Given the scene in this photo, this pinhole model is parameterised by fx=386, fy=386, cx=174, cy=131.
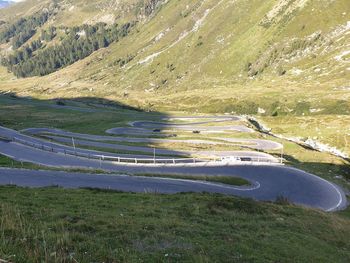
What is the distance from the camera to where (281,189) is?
59594 mm

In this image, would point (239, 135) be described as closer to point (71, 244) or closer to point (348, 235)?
point (348, 235)

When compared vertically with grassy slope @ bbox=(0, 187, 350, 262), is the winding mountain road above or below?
below

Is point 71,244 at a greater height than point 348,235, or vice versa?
point 71,244

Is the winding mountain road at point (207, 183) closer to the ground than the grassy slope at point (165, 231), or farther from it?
closer to the ground

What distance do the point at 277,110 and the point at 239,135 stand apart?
51898mm

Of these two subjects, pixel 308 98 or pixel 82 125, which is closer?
pixel 82 125

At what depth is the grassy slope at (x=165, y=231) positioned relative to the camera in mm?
14789

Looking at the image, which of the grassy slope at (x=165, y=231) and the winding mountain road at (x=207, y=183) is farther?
the winding mountain road at (x=207, y=183)

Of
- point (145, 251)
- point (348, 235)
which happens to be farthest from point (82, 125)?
point (145, 251)

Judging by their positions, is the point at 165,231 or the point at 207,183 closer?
the point at 165,231

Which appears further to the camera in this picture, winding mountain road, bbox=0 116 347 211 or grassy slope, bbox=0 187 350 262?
winding mountain road, bbox=0 116 347 211

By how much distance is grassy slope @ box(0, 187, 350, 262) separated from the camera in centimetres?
1479

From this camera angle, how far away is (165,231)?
21.6 meters

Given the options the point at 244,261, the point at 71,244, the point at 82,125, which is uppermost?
the point at 71,244
